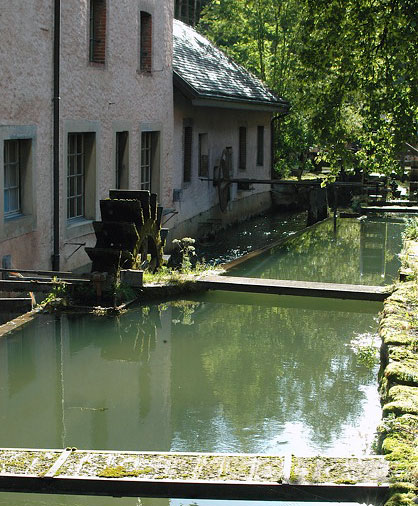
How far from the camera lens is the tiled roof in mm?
17484

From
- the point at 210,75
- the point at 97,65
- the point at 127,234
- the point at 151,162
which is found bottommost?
the point at 127,234

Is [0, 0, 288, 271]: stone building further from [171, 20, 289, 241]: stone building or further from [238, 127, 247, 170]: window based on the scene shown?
[238, 127, 247, 170]: window

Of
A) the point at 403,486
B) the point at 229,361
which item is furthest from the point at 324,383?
the point at 403,486

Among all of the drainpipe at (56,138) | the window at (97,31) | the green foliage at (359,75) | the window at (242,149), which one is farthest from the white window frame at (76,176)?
the window at (242,149)

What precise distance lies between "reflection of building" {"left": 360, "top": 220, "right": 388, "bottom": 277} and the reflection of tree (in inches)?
173

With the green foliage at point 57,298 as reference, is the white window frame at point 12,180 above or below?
above

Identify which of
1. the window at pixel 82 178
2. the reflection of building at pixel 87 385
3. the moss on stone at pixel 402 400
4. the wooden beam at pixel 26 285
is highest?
the window at pixel 82 178

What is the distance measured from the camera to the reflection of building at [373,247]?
15.4m

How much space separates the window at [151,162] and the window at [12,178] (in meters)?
4.93

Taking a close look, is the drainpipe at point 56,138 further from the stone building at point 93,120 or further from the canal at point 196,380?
the canal at point 196,380

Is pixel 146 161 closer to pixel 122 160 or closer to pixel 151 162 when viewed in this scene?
pixel 151 162

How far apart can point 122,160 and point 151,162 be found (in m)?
1.58

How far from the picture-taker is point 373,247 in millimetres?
18016

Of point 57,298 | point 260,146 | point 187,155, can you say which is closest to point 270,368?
point 57,298
